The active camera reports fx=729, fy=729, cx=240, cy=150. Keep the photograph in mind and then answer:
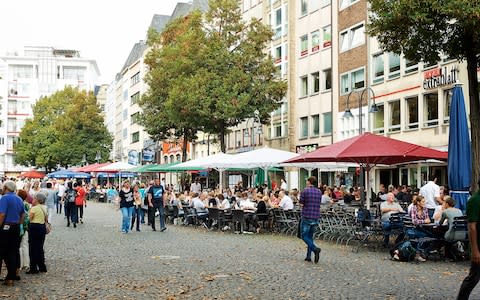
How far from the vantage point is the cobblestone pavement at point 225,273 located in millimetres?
11297

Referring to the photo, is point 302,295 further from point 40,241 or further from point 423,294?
point 40,241

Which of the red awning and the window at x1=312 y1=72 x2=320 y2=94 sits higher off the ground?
the window at x1=312 y1=72 x2=320 y2=94

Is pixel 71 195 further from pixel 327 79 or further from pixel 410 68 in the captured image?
pixel 327 79

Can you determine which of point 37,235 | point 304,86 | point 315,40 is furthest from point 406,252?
point 304,86

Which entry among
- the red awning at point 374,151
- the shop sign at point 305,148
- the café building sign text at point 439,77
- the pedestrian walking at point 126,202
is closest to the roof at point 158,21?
the shop sign at point 305,148

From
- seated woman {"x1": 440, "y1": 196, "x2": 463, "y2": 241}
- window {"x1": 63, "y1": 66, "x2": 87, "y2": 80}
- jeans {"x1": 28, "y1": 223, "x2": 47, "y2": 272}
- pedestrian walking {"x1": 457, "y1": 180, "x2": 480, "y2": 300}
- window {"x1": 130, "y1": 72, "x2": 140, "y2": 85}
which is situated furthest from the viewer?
window {"x1": 63, "y1": 66, "x2": 87, "y2": 80}

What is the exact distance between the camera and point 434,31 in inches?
750

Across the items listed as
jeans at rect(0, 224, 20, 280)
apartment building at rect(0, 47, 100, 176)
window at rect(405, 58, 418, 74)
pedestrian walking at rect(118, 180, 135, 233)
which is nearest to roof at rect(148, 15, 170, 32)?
→ apartment building at rect(0, 47, 100, 176)

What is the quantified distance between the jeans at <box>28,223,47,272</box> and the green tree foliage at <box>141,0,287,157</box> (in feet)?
91.4

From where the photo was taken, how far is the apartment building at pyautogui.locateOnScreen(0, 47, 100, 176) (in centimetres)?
13662

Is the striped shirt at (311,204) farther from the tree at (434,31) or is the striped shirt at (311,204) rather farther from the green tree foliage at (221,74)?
the green tree foliage at (221,74)

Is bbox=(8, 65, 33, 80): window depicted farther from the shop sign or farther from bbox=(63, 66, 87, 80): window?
the shop sign

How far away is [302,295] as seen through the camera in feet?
36.1

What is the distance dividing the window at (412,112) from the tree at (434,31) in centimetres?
1908
